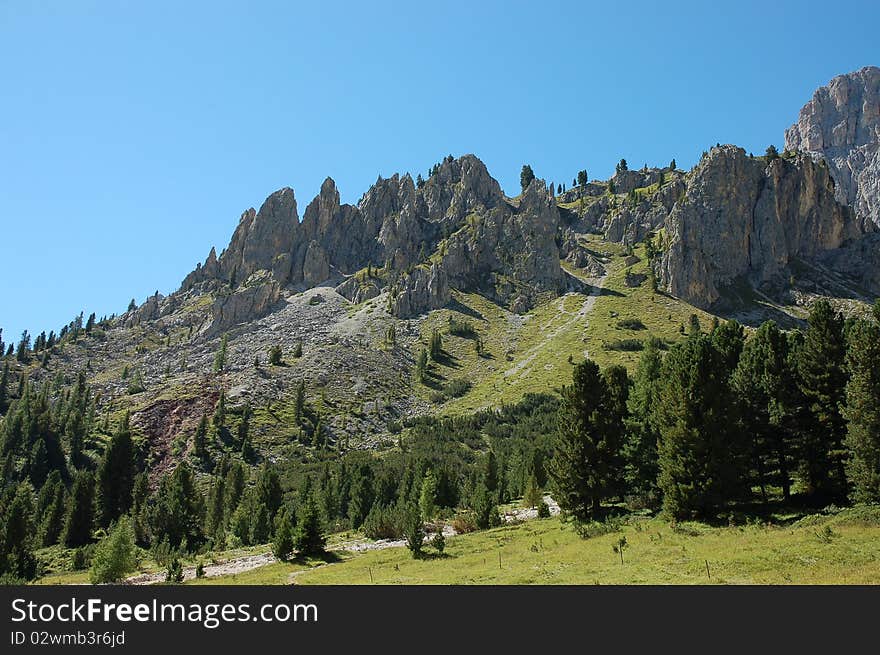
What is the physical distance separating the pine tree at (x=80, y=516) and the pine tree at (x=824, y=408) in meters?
94.1

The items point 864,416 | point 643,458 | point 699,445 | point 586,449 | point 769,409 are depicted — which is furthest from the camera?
point 643,458

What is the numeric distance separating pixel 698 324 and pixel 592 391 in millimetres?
168865

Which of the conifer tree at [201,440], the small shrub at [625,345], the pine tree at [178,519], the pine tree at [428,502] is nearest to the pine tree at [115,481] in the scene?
the pine tree at [178,519]

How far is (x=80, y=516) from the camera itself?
84.1 metres

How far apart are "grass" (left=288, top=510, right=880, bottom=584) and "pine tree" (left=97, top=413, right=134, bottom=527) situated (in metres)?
69.4

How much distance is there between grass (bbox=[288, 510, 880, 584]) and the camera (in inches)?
990

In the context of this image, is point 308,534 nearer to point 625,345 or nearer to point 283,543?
point 283,543

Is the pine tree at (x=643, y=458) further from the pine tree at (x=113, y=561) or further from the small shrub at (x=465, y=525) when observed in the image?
the pine tree at (x=113, y=561)

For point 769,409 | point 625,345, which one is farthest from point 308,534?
point 625,345

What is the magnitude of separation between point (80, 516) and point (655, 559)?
87.8 meters

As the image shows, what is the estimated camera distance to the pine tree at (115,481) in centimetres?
9388

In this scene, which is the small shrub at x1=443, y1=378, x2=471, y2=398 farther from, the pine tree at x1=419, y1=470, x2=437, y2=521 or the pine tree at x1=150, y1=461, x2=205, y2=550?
the pine tree at x1=419, y1=470, x2=437, y2=521
